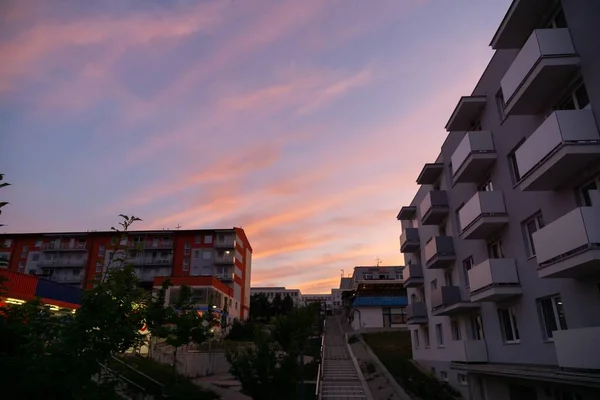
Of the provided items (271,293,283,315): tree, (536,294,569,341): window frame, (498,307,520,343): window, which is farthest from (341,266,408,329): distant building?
(536,294,569,341): window frame

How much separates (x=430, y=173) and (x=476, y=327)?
32.4ft

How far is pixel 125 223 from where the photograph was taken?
748 centimetres

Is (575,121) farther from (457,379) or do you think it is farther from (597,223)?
(457,379)

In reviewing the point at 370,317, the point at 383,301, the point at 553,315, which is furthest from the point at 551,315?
the point at 370,317

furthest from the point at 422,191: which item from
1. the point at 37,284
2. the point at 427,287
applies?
the point at 37,284

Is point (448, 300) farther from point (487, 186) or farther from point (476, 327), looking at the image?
point (487, 186)

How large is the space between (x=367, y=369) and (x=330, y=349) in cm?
1114

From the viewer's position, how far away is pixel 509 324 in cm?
1720

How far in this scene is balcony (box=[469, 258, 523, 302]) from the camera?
51.8 ft

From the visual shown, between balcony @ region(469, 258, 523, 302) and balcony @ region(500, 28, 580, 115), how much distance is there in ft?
19.6

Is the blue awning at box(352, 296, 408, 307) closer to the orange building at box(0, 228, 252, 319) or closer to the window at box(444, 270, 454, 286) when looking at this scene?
the orange building at box(0, 228, 252, 319)

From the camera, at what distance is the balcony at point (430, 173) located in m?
25.6

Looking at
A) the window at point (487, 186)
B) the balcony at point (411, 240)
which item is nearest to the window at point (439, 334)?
the balcony at point (411, 240)

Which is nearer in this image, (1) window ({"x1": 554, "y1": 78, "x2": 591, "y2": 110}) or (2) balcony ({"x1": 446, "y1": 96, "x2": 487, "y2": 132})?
(1) window ({"x1": 554, "y1": 78, "x2": 591, "y2": 110})
